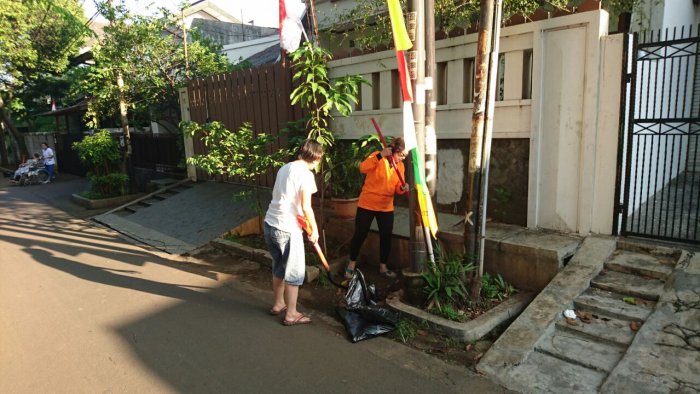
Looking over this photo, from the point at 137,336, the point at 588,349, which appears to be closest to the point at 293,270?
the point at 137,336

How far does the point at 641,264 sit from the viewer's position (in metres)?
4.28

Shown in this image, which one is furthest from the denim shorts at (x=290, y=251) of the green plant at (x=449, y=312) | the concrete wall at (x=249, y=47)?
the concrete wall at (x=249, y=47)

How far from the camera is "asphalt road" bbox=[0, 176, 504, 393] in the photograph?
3.33 metres

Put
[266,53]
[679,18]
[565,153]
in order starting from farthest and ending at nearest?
[266,53] < [679,18] < [565,153]

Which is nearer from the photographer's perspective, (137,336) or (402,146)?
(137,336)

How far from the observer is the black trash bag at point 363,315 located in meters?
4.01

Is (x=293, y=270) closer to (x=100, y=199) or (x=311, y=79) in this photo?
(x=311, y=79)

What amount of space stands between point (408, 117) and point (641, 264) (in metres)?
2.66

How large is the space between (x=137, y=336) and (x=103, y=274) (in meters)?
2.28

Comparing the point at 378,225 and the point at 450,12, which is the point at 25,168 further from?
the point at 450,12

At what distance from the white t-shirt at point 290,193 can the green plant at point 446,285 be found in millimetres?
1400

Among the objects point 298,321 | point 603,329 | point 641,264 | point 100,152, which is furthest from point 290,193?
point 100,152

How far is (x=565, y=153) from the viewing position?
486cm

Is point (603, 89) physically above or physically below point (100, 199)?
above
